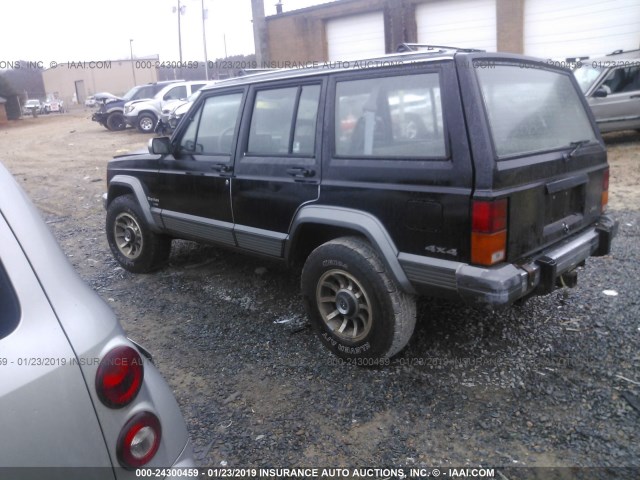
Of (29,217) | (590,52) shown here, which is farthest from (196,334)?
(590,52)

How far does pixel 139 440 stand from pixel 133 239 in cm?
403

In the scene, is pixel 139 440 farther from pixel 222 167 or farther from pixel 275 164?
pixel 222 167

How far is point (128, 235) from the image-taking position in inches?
215

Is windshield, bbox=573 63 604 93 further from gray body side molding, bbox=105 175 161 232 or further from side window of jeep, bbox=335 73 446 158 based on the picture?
gray body side molding, bbox=105 175 161 232

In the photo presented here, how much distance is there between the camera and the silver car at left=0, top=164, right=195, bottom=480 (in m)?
1.45

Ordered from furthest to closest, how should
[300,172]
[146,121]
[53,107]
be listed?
[53,107] < [146,121] < [300,172]

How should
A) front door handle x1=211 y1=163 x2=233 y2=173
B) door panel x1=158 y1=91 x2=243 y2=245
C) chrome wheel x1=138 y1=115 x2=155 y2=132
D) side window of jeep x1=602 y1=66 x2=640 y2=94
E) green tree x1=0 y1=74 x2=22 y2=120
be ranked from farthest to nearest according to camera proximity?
green tree x1=0 y1=74 x2=22 y2=120, chrome wheel x1=138 y1=115 x2=155 y2=132, side window of jeep x1=602 y1=66 x2=640 y2=94, door panel x1=158 y1=91 x2=243 y2=245, front door handle x1=211 y1=163 x2=233 y2=173

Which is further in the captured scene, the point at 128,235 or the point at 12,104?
the point at 12,104

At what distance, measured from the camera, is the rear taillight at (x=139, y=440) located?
5.38 feet

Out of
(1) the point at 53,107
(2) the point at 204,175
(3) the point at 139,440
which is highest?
(1) the point at 53,107

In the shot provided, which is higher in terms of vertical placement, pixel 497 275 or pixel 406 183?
pixel 406 183

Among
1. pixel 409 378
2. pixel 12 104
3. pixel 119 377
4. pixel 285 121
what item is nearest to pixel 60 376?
pixel 119 377

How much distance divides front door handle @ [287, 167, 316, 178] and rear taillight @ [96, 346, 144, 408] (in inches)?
85.4

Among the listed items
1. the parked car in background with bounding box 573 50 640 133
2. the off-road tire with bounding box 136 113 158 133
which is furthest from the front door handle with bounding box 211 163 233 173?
the off-road tire with bounding box 136 113 158 133
